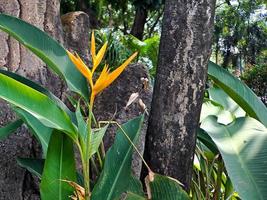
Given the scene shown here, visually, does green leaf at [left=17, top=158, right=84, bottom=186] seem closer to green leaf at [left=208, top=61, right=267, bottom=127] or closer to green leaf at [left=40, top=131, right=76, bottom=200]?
green leaf at [left=40, top=131, right=76, bottom=200]

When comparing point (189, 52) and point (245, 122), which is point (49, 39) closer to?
point (189, 52)

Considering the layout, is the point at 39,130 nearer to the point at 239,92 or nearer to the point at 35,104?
the point at 35,104

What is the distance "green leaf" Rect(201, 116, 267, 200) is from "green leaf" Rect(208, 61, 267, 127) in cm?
23

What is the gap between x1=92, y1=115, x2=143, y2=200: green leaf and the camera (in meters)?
1.46

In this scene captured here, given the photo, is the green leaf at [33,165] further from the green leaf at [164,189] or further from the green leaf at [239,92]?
the green leaf at [239,92]

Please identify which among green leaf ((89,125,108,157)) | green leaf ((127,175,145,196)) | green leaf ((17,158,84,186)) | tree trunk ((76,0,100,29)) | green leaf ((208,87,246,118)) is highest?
tree trunk ((76,0,100,29))

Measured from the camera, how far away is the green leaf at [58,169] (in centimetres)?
145

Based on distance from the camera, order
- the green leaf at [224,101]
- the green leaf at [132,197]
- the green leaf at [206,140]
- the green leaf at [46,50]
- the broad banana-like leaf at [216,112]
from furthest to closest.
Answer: the green leaf at [224,101] → the broad banana-like leaf at [216,112] → the green leaf at [206,140] → the green leaf at [46,50] → the green leaf at [132,197]

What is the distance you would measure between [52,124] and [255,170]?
64 cm

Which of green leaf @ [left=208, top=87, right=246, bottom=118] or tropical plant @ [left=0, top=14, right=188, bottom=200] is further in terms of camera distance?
green leaf @ [left=208, top=87, right=246, bottom=118]

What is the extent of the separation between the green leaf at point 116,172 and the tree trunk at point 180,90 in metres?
0.10

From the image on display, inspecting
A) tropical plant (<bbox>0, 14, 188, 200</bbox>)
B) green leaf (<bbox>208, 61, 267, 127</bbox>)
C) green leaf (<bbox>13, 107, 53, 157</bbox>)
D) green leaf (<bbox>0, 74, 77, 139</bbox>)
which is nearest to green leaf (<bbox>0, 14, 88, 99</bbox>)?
tropical plant (<bbox>0, 14, 188, 200</bbox>)

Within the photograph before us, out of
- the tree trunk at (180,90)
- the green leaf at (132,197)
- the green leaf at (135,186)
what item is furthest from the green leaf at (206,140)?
the green leaf at (132,197)

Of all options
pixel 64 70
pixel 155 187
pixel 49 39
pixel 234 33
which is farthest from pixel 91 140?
pixel 234 33
